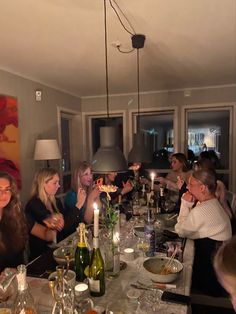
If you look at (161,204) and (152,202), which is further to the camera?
(161,204)

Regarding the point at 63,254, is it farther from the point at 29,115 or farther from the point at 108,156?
the point at 29,115

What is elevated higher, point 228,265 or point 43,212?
point 228,265

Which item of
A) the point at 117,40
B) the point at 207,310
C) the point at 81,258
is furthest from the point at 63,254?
the point at 117,40

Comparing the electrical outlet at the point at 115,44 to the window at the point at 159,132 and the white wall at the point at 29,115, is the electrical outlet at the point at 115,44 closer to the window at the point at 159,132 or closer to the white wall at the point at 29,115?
the white wall at the point at 29,115

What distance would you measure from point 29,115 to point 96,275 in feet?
9.20

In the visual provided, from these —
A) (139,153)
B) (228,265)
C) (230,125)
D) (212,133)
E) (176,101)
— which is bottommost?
(228,265)

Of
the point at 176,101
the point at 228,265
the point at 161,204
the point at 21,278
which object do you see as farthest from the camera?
the point at 176,101

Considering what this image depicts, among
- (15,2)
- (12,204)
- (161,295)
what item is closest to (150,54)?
(15,2)

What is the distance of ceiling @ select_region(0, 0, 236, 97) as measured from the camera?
180 cm

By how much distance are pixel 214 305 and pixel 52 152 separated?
2454 mm

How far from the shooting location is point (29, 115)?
11.8 ft

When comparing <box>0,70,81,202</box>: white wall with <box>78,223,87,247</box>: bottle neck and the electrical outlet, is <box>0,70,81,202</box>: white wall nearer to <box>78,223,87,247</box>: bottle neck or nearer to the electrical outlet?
the electrical outlet

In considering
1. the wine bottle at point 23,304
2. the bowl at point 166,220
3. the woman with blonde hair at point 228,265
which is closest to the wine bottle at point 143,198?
the bowl at point 166,220

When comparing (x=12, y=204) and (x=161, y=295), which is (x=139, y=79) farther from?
(x=161, y=295)
